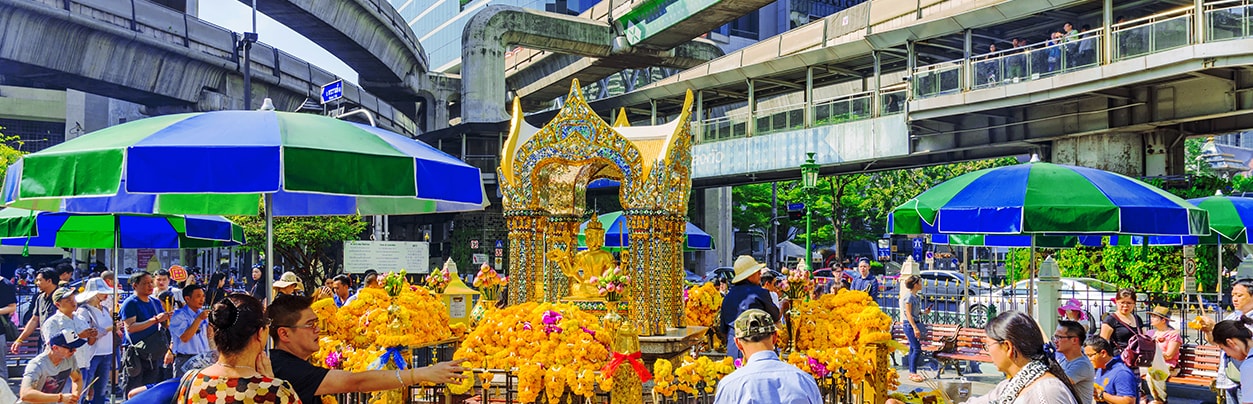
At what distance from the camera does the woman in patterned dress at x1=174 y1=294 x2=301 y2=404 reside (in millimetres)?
4004

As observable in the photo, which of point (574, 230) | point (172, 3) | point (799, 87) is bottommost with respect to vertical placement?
point (574, 230)

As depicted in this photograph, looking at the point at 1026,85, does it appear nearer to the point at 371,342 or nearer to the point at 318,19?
the point at 371,342

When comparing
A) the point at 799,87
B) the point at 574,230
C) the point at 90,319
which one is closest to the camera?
the point at 90,319

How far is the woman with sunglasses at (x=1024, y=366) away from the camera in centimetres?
429

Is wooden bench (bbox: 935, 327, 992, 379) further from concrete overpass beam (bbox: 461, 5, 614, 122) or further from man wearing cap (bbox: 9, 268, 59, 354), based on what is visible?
concrete overpass beam (bbox: 461, 5, 614, 122)

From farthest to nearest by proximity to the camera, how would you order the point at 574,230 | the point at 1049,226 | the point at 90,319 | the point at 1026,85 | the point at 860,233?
1. the point at 860,233
2. the point at 1026,85
3. the point at 574,230
4. the point at 90,319
5. the point at 1049,226

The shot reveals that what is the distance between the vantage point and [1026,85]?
20875 millimetres

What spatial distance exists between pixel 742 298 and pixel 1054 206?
324 centimetres

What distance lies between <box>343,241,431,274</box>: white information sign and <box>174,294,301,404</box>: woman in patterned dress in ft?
61.3

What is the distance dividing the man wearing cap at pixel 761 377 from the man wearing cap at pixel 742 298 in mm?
4550

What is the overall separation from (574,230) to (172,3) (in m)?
22.9

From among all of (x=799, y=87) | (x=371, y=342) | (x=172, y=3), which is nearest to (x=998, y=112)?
(x=799, y=87)

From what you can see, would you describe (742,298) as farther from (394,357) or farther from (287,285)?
(287,285)

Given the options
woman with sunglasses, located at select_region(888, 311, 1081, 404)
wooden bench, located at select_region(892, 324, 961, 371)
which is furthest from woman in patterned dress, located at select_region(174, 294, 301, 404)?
wooden bench, located at select_region(892, 324, 961, 371)
